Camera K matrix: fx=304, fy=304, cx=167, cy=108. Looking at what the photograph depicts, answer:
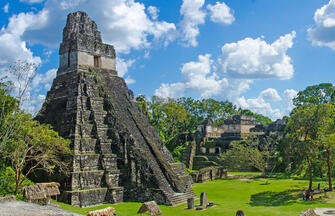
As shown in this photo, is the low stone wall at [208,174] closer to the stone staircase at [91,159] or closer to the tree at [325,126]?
the tree at [325,126]

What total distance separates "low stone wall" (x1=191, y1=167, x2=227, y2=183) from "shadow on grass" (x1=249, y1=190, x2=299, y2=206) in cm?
687

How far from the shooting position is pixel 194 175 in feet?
83.7

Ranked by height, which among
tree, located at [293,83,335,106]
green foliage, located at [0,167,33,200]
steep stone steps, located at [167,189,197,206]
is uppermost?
tree, located at [293,83,335,106]

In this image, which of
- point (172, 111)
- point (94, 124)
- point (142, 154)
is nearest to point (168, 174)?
point (142, 154)

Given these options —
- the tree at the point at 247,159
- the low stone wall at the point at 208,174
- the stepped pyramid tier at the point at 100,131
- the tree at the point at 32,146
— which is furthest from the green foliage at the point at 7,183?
the tree at the point at 247,159

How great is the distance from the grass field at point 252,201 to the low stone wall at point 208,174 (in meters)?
2.75

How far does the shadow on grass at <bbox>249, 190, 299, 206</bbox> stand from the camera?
54.2 ft

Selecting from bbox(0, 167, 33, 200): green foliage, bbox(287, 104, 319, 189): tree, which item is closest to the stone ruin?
bbox(287, 104, 319, 189): tree

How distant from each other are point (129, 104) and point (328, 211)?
Answer: 1319 cm

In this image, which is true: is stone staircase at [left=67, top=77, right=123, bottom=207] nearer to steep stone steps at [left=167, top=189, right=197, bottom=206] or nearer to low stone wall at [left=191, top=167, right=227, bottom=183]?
steep stone steps at [left=167, top=189, right=197, bottom=206]

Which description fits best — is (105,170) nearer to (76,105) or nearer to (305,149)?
(76,105)

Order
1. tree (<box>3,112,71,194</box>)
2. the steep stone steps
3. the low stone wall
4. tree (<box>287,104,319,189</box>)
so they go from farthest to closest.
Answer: the low stone wall < tree (<box>287,104,319,189</box>) < the steep stone steps < tree (<box>3,112,71,194</box>)

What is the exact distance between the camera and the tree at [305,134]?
58.3 ft

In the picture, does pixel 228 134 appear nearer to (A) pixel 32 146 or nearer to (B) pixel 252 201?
(B) pixel 252 201
